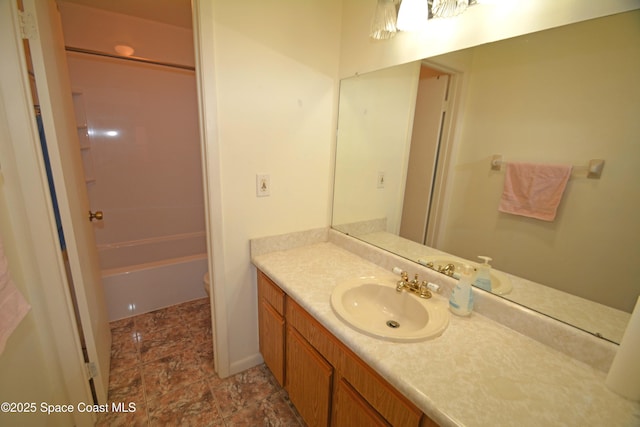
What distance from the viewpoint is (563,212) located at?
2.83ft

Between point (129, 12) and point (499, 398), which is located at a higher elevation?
point (129, 12)

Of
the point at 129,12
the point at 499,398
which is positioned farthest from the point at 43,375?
the point at 129,12

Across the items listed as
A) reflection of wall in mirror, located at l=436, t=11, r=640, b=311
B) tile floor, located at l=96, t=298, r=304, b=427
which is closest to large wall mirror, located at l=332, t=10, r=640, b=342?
reflection of wall in mirror, located at l=436, t=11, r=640, b=311

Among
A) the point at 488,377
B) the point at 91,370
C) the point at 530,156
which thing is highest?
the point at 530,156

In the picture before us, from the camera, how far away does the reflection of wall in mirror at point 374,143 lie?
4.51 ft

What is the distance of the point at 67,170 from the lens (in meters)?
1.24

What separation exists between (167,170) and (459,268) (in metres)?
2.88

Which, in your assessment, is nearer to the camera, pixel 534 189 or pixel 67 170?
pixel 534 189

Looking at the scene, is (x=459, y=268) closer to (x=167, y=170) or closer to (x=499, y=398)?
(x=499, y=398)

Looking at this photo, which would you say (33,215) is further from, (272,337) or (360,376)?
(360,376)

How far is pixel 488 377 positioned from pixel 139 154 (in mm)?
3158

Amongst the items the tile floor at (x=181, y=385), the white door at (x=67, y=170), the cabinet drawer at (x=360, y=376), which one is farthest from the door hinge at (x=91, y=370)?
the cabinet drawer at (x=360, y=376)

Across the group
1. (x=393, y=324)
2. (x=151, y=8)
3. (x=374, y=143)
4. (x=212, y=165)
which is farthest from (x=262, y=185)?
(x=151, y=8)

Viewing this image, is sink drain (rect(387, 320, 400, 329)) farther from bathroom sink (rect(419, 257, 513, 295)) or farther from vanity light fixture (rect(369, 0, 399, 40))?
vanity light fixture (rect(369, 0, 399, 40))
